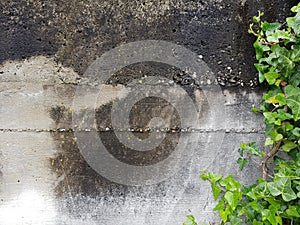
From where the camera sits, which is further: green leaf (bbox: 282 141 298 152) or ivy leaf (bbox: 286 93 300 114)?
green leaf (bbox: 282 141 298 152)

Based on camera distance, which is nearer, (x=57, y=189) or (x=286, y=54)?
(x=286, y=54)

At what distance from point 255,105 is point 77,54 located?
0.93 metres

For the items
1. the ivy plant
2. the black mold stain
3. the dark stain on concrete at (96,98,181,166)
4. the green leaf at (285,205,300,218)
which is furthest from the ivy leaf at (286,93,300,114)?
the black mold stain

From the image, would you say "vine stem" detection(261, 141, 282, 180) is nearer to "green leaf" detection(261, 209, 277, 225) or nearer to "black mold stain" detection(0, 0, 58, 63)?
"green leaf" detection(261, 209, 277, 225)

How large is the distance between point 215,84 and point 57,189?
0.98 m

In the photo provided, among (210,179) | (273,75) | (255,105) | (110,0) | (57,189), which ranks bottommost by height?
(57,189)

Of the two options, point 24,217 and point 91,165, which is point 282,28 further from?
point 24,217

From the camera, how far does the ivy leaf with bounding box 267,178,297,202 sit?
5.90ft

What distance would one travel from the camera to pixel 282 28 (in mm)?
2012

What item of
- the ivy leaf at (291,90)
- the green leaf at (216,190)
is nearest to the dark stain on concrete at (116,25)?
the ivy leaf at (291,90)

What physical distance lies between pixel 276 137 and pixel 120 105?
77cm

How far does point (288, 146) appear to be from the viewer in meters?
1.96

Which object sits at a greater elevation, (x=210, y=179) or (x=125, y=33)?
→ (x=125, y=33)

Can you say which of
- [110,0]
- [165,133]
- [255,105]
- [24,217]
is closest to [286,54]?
[255,105]
